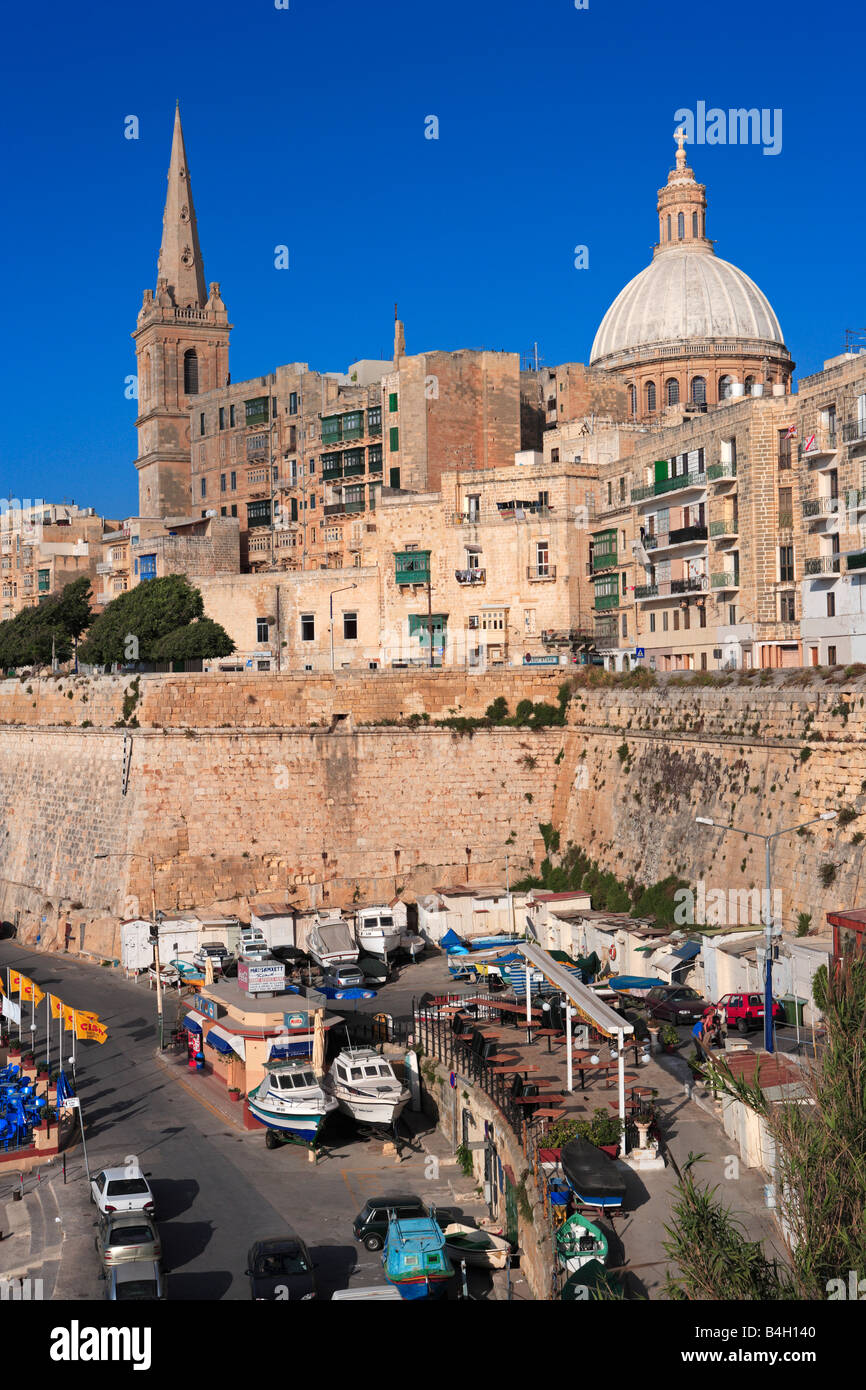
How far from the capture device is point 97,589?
7706 cm

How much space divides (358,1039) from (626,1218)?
12.6 m

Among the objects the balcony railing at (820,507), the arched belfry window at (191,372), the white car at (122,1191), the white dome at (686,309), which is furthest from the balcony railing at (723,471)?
the arched belfry window at (191,372)

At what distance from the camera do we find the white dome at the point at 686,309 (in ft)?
221

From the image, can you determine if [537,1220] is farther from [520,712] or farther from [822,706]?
[520,712]

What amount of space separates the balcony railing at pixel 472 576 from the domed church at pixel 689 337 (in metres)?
16.5

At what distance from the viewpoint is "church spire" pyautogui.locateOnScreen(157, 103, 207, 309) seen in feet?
260

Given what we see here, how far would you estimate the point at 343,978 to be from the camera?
35312 millimetres

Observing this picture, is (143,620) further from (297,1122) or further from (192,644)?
(297,1122)

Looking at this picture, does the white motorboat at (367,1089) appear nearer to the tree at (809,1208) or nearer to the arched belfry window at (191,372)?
the tree at (809,1208)

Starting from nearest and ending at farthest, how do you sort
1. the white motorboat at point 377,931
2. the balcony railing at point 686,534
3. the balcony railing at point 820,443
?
the white motorboat at point 377,931
the balcony railing at point 820,443
the balcony railing at point 686,534

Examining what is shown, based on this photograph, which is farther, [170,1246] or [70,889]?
[70,889]

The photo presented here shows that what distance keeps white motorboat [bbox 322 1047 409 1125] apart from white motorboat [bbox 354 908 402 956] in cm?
1130
